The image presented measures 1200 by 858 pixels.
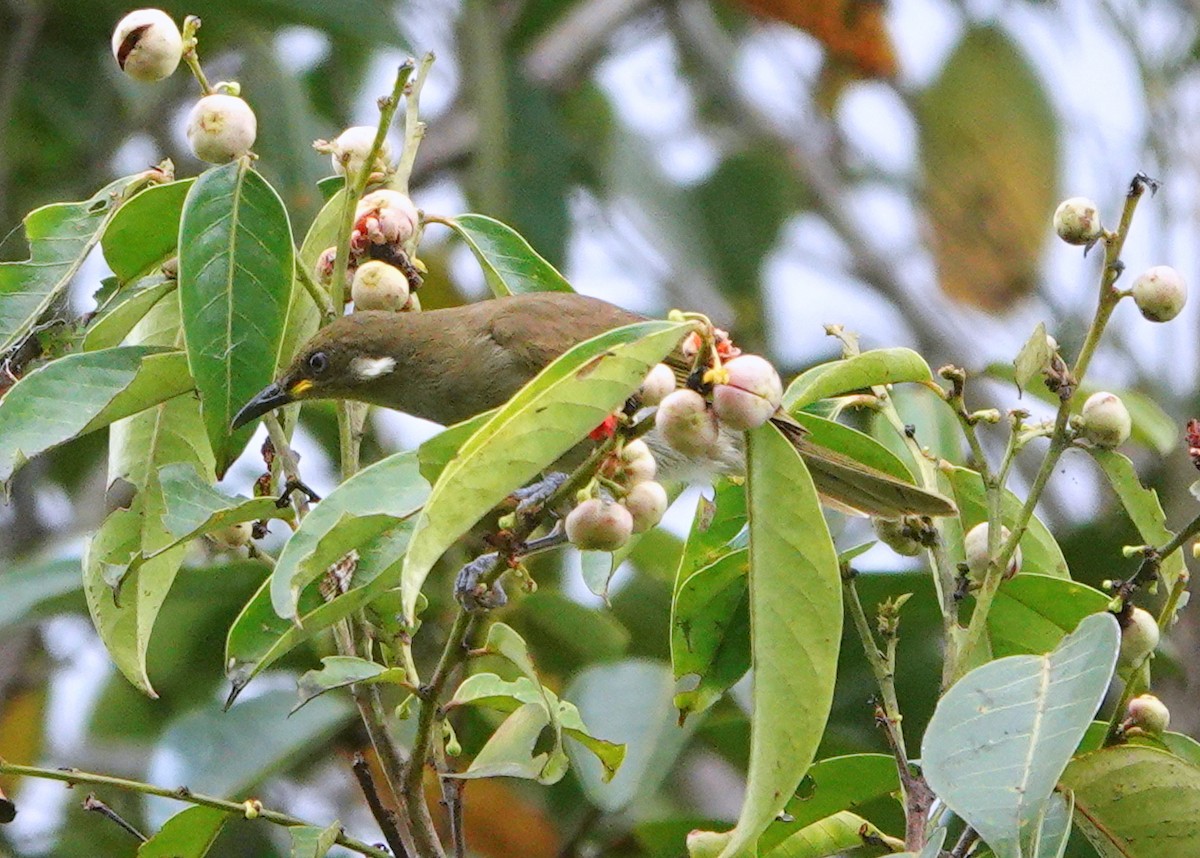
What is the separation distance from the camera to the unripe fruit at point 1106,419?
196 centimetres

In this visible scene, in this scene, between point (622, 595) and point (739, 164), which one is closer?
point (622, 595)

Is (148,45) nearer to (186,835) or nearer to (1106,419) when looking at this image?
(186,835)

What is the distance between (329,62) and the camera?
21.0ft

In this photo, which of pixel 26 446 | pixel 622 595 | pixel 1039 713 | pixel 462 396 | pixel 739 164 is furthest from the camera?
pixel 739 164

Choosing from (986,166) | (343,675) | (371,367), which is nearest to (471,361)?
(371,367)

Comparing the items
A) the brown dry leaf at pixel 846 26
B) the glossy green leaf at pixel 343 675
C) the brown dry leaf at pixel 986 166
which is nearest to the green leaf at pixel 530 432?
the glossy green leaf at pixel 343 675

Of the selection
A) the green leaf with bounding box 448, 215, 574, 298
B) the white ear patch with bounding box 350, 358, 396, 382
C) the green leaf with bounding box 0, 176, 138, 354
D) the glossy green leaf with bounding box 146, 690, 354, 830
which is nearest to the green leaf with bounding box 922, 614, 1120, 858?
the green leaf with bounding box 448, 215, 574, 298

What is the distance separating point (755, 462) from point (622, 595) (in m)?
2.54

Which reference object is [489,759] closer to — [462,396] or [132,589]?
[132,589]

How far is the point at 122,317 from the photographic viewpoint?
6.64ft

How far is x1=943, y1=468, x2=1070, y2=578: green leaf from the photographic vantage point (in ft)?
7.09

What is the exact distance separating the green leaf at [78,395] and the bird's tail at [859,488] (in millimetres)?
727

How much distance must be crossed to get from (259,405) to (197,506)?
147mm

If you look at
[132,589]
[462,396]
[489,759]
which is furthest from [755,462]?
[462,396]
